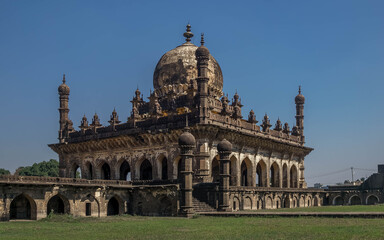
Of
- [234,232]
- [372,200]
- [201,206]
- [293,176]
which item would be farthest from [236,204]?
[372,200]

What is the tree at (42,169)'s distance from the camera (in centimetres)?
7506

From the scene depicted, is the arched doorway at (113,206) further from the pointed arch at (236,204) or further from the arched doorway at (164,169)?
the pointed arch at (236,204)

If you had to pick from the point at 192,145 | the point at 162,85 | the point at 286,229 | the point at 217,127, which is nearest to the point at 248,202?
the point at 217,127

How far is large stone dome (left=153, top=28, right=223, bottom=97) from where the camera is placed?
135 ft

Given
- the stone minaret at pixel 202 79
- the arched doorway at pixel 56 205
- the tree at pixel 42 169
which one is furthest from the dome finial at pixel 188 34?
the tree at pixel 42 169

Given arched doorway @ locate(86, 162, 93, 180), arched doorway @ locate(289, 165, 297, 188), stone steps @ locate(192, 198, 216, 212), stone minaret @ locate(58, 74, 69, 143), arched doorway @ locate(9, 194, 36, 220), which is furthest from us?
arched doorway @ locate(289, 165, 297, 188)

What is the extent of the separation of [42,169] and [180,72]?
42.2m

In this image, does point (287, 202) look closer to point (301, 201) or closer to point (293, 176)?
point (301, 201)

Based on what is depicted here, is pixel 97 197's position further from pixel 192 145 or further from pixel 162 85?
pixel 162 85

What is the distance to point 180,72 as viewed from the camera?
4141 cm

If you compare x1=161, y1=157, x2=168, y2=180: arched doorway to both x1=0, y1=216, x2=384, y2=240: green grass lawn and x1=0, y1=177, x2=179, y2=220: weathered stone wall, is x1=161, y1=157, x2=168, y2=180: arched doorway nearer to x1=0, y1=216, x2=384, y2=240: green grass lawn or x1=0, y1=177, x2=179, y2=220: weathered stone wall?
x1=0, y1=177, x2=179, y2=220: weathered stone wall

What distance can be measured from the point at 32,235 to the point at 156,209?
13738 mm

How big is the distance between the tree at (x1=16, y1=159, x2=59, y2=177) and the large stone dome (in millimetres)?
38281

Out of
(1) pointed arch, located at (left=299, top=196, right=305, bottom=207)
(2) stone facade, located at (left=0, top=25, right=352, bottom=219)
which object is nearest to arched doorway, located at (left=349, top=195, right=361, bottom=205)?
(2) stone facade, located at (left=0, top=25, right=352, bottom=219)
